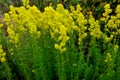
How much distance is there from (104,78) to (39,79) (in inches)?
26.8

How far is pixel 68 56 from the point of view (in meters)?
3.71

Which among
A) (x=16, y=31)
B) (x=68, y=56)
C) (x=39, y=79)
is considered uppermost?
(x=16, y=31)

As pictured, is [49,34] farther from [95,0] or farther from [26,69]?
[95,0]

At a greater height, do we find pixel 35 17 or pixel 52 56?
pixel 35 17

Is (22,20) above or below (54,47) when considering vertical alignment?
above

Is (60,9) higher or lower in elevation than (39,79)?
higher

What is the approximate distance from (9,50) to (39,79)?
1.60ft

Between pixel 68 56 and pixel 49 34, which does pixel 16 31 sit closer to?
pixel 49 34

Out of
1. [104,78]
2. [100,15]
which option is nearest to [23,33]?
[104,78]

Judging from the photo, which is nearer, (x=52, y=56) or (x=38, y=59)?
(x=38, y=59)

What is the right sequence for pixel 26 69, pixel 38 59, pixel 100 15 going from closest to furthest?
pixel 38 59, pixel 26 69, pixel 100 15

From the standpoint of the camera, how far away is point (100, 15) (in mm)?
5113

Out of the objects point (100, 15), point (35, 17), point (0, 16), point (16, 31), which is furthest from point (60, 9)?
point (0, 16)

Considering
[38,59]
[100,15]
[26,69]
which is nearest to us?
[38,59]
